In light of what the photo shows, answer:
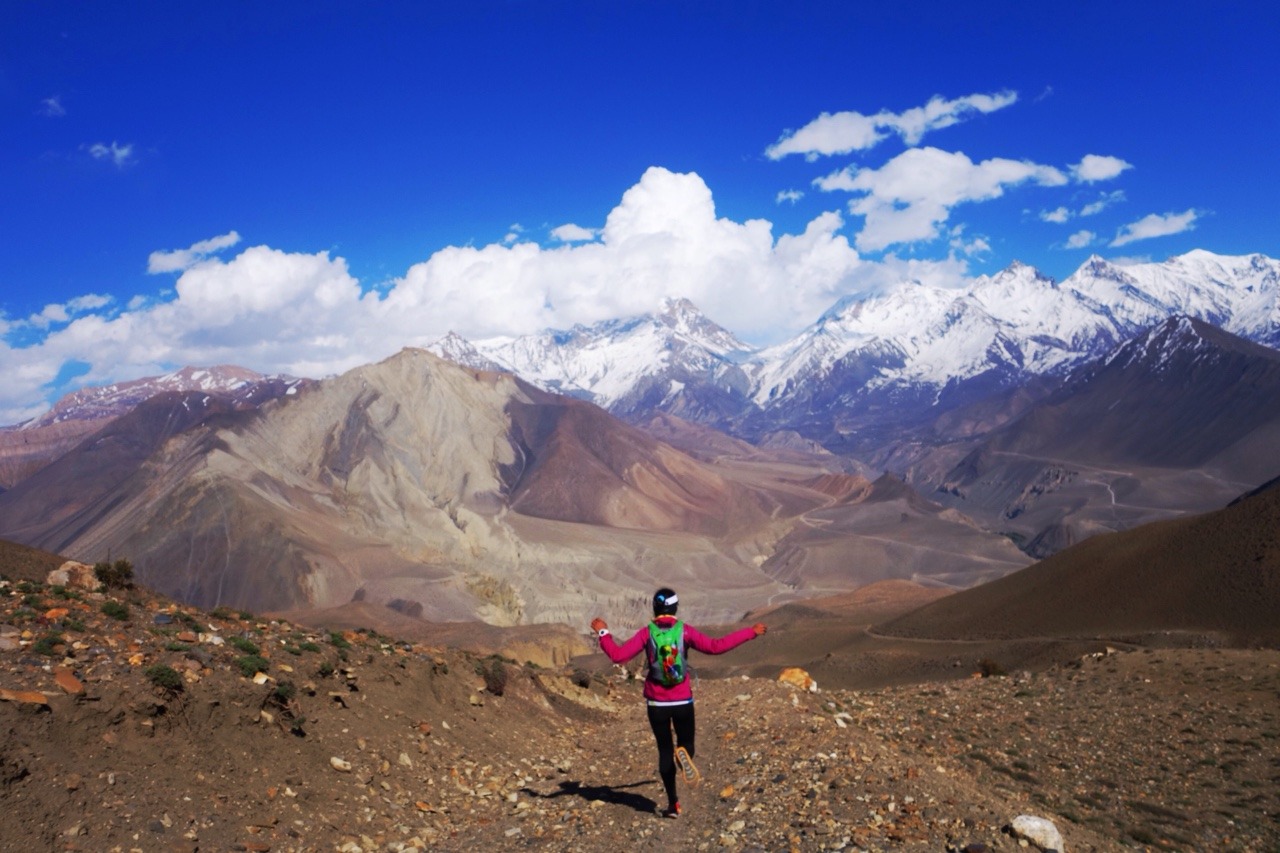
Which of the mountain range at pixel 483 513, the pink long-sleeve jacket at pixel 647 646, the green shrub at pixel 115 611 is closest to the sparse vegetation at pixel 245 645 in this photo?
the green shrub at pixel 115 611

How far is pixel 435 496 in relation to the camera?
147 m

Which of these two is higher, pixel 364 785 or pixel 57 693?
pixel 57 693

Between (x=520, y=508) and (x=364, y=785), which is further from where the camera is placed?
(x=520, y=508)

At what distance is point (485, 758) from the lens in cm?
1262

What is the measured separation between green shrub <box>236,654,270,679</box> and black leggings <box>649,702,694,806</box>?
525 centimetres

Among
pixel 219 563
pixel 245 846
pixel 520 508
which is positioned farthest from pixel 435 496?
pixel 245 846

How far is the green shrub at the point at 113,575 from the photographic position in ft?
55.9

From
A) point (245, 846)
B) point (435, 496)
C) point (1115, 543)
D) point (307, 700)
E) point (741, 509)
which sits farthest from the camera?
point (741, 509)

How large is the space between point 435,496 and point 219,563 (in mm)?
55015

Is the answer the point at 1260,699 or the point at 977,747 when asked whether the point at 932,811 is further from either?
the point at 1260,699

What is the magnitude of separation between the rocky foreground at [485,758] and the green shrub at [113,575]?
56cm

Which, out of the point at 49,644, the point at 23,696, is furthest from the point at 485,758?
the point at 23,696

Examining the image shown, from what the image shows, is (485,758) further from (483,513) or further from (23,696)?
(483,513)

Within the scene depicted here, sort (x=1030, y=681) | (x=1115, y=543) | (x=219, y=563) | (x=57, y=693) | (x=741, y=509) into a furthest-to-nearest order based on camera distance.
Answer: (x=741, y=509), (x=219, y=563), (x=1115, y=543), (x=1030, y=681), (x=57, y=693)
